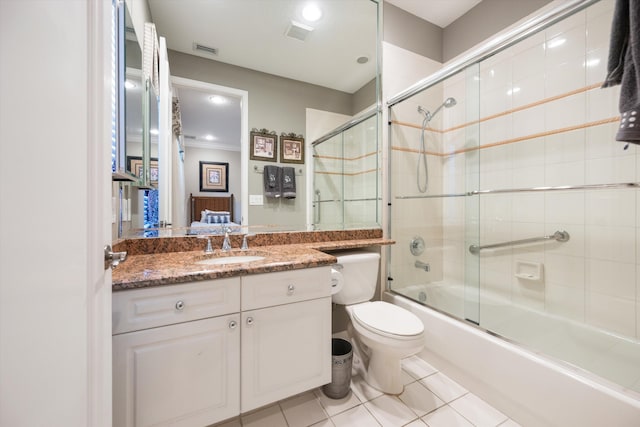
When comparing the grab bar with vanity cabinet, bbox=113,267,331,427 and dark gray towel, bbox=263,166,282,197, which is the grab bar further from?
dark gray towel, bbox=263,166,282,197

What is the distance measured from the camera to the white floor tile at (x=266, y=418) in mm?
1276

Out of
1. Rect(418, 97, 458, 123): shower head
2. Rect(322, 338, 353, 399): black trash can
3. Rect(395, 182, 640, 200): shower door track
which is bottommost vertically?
Rect(322, 338, 353, 399): black trash can

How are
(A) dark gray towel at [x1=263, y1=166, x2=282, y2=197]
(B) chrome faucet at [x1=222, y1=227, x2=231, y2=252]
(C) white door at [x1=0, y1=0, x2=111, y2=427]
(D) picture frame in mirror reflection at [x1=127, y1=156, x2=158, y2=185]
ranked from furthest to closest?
(A) dark gray towel at [x1=263, y1=166, x2=282, y2=197] < (B) chrome faucet at [x1=222, y1=227, x2=231, y2=252] < (D) picture frame in mirror reflection at [x1=127, y1=156, x2=158, y2=185] < (C) white door at [x1=0, y1=0, x2=111, y2=427]

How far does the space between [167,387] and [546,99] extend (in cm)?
272

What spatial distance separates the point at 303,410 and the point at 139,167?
144 centimetres

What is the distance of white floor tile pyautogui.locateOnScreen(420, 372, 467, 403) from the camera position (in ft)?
4.79

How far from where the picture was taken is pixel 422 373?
1.65 meters

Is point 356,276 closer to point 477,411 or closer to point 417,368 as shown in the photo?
point 417,368

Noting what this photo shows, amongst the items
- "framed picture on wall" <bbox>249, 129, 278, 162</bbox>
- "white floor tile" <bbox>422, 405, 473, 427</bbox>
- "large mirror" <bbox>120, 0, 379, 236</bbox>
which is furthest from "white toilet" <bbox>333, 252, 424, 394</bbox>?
"framed picture on wall" <bbox>249, 129, 278, 162</bbox>

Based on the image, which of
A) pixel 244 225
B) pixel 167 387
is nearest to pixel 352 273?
pixel 244 225

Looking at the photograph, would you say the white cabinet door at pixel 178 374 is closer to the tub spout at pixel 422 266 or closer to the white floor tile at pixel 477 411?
the white floor tile at pixel 477 411

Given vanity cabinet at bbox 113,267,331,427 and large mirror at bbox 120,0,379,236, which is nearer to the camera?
vanity cabinet at bbox 113,267,331,427

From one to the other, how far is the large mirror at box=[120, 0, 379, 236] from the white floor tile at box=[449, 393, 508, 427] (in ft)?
4.28

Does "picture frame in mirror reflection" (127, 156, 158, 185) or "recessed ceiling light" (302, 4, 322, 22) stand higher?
"recessed ceiling light" (302, 4, 322, 22)
